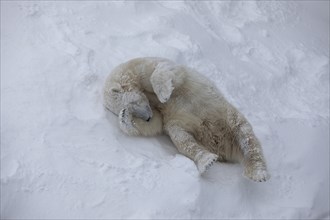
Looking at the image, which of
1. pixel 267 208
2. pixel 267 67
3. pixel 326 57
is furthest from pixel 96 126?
pixel 326 57

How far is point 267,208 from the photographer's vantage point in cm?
352

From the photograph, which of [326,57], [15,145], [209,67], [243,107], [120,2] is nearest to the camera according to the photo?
[15,145]

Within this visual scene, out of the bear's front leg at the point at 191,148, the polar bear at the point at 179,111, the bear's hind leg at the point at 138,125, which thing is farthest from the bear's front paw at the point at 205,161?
the bear's hind leg at the point at 138,125

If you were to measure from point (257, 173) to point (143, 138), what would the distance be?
0.98 metres

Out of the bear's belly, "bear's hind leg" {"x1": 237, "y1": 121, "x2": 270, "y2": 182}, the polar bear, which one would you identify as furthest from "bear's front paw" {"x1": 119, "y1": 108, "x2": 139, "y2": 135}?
"bear's hind leg" {"x1": 237, "y1": 121, "x2": 270, "y2": 182}

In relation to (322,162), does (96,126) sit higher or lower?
lower

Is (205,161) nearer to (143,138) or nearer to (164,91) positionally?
(143,138)

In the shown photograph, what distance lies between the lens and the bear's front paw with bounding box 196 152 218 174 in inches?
131

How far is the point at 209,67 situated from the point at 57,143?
2.00 metres

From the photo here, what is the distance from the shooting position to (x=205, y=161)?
3379 mm

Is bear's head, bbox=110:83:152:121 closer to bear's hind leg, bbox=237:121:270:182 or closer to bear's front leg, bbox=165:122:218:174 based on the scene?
bear's front leg, bbox=165:122:218:174

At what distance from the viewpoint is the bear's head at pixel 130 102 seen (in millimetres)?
3809

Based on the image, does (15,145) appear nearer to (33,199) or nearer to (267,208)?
(33,199)

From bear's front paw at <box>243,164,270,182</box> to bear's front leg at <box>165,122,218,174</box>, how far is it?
0.32 metres
